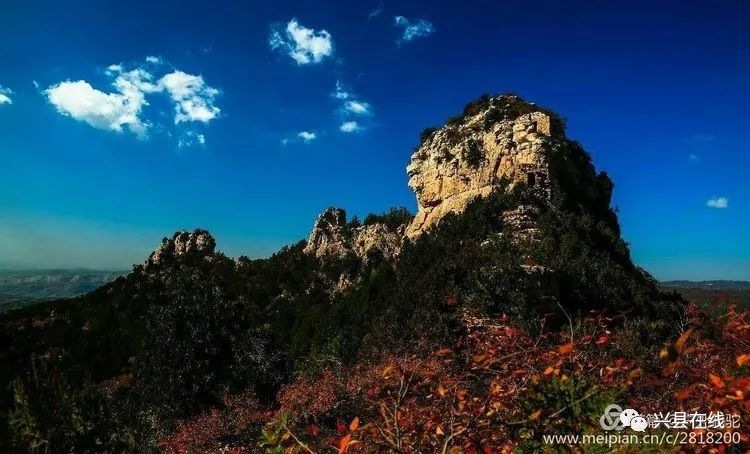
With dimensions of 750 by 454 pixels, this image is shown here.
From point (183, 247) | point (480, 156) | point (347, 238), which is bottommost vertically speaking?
point (183, 247)

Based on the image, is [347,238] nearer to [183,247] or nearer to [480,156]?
[480,156]

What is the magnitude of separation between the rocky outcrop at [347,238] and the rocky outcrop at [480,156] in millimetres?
7143

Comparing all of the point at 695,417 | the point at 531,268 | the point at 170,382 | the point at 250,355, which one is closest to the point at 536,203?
the point at 531,268

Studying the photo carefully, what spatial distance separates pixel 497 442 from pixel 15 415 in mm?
5968

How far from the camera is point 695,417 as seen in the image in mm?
4062

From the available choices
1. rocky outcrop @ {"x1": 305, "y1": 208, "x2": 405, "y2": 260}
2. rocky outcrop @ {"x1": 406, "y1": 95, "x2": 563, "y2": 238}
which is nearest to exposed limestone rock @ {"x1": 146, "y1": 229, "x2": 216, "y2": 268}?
rocky outcrop @ {"x1": 305, "y1": 208, "x2": 405, "y2": 260}

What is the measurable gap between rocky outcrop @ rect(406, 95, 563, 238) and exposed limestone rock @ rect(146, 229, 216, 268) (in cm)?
4583

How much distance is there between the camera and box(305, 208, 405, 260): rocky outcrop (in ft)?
194

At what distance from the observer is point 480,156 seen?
1780 inches

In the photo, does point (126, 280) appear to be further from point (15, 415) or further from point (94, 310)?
point (15, 415)

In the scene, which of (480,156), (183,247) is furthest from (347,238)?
(183,247)

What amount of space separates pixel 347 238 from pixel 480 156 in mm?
27361

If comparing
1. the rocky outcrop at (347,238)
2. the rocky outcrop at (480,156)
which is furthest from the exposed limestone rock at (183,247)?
the rocky outcrop at (480,156)

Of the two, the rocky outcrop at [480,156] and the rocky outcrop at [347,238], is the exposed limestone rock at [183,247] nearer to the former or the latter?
the rocky outcrop at [347,238]
